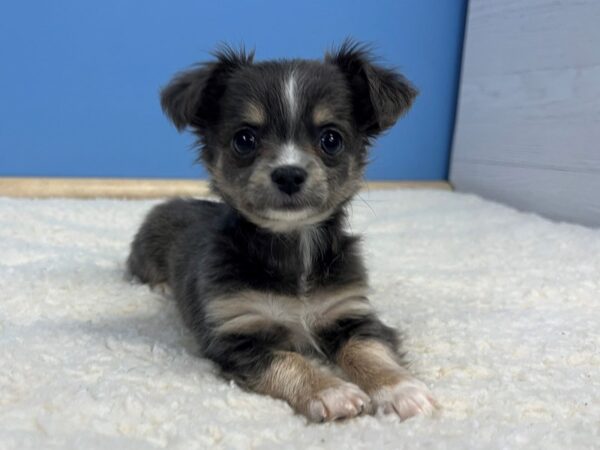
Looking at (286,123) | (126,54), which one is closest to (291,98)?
(286,123)

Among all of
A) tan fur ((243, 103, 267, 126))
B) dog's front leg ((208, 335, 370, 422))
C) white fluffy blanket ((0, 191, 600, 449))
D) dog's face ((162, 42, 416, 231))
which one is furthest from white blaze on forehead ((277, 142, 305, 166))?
white fluffy blanket ((0, 191, 600, 449))

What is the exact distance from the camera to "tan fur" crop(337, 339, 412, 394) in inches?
69.1

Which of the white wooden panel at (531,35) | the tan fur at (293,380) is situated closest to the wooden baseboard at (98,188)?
the white wooden panel at (531,35)

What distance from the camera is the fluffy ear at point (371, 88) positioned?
2.09 m

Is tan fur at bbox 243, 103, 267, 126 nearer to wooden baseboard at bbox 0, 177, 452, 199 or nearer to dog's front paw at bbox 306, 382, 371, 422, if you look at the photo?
dog's front paw at bbox 306, 382, 371, 422

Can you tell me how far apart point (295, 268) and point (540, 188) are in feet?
9.66

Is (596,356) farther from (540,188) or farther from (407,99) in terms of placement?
(540,188)

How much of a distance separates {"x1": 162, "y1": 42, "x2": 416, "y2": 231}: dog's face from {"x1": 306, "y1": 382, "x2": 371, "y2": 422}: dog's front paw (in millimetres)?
579

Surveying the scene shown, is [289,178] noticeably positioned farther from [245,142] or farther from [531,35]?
[531,35]

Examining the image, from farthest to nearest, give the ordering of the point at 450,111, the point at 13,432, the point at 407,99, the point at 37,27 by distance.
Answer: the point at 450,111
the point at 37,27
the point at 407,99
the point at 13,432

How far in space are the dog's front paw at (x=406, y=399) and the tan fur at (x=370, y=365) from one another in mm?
33

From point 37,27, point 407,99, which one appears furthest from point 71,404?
point 37,27

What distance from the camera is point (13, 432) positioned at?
134 cm

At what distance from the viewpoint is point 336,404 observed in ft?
5.18
